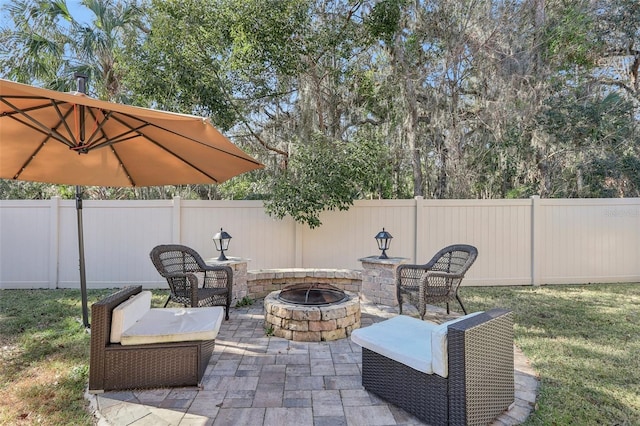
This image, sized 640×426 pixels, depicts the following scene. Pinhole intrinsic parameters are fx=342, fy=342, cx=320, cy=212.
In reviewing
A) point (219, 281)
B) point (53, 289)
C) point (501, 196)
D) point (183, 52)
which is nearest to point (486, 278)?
point (501, 196)

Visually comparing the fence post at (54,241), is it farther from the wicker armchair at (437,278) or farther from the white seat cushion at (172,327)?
the wicker armchair at (437,278)

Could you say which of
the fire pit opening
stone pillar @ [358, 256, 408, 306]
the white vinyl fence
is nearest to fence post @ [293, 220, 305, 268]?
the white vinyl fence

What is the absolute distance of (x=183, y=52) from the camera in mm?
5953

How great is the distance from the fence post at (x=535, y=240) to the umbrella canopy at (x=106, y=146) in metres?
5.30

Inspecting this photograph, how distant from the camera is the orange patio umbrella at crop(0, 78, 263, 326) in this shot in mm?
2574

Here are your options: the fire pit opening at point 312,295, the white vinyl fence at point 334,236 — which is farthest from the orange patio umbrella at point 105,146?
the white vinyl fence at point 334,236

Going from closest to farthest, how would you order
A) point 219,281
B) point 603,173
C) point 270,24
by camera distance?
point 219,281, point 270,24, point 603,173

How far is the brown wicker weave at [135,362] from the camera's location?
243cm

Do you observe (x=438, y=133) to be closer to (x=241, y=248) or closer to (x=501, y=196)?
(x=501, y=196)

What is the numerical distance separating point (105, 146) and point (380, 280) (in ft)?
12.3

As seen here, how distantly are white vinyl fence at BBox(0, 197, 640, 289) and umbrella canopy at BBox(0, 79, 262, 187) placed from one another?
7.13ft

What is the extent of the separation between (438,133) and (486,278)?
12.0 feet

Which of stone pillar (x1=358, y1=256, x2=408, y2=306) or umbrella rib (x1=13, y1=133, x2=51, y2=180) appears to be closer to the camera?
umbrella rib (x1=13, y1=133, x2=51, y2=180)

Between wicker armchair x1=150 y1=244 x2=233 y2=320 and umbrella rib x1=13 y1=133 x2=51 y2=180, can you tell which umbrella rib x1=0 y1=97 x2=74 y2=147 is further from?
wicker armchair x1=150 y1=244 x2=233 y2=320
